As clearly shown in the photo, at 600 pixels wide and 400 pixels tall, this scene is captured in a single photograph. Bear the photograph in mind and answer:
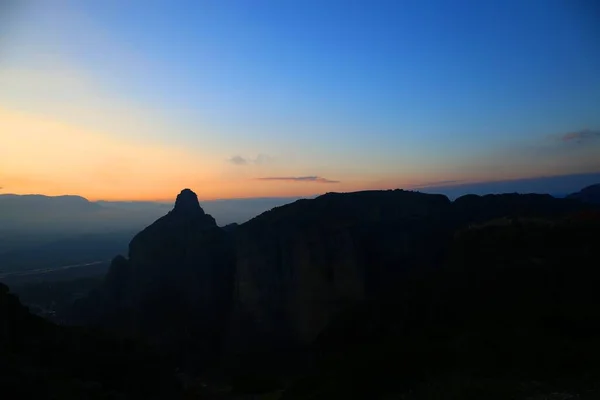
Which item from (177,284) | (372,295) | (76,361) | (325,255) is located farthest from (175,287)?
(76,361)

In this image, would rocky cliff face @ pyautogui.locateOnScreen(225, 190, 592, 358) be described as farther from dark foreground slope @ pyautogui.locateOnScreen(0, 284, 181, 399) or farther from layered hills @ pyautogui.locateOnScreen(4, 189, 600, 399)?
dark foreground slope @ pyautogui.locateOnScreen(0, 284, 181, 399)

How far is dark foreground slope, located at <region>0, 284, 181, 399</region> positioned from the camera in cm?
1775

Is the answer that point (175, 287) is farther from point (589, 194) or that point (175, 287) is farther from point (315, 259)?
point (589, 194)

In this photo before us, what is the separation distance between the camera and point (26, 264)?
12138cm

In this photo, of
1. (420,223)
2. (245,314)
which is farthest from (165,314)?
(420,223)

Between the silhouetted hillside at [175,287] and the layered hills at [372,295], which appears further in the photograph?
the silhouetted hillside at [175,287]

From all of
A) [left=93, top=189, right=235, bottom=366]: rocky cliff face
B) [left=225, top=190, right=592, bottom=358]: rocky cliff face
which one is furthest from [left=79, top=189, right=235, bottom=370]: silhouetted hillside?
[left=225, top=190, right=592, bottom=358]: rocky cliff face

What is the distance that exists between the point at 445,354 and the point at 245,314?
33.7 meters

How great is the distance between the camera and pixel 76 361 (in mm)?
22219

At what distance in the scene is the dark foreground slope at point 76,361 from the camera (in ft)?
58.2

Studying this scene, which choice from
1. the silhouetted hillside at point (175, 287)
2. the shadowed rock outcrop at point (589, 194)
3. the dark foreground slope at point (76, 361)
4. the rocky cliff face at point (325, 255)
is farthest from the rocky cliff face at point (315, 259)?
the shadowed rock outcrop at point (589, 194)

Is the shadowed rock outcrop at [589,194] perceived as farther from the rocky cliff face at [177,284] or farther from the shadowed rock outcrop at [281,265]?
the rocky cliff face at [177,284]

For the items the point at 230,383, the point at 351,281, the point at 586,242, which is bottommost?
the point at 230,383

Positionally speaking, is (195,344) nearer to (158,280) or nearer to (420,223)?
(158,280)
